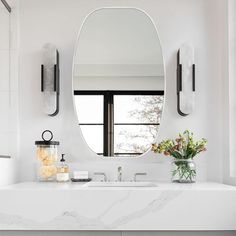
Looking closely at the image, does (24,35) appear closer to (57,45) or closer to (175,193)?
(57,45)

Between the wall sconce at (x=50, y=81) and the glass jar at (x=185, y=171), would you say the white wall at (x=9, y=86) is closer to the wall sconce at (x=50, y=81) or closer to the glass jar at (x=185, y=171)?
the wall sconce at (x=50, y=81)

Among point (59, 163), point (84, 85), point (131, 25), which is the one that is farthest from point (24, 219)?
point (131, 25)

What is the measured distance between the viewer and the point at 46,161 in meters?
2.58

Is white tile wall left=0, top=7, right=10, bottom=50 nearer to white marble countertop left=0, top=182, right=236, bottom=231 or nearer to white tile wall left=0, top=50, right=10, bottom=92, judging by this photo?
white tile wall left=0, top=50, right=10, bottom=92

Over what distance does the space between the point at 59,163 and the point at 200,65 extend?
108 cm

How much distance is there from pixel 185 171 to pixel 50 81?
980 millimetres

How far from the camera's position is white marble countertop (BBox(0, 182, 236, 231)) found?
2010mm

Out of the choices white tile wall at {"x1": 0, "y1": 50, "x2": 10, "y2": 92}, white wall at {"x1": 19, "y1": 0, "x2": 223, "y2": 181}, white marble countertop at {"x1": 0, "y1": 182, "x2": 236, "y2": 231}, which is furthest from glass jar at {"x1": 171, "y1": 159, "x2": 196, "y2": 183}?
white tile wall at {"x1": 0, "y1": 50, "x2": 10, "y2": 92}

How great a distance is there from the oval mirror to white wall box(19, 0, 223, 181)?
59 mm

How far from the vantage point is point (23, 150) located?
2736 mm

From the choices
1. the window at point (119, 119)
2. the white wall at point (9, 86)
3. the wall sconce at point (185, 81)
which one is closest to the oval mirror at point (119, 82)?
the window at point (119, 119)

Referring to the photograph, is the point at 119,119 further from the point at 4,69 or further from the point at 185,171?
the point at 4,69

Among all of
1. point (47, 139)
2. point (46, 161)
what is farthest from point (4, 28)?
point (46, 161)

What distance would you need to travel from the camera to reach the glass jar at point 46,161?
2572 mm
